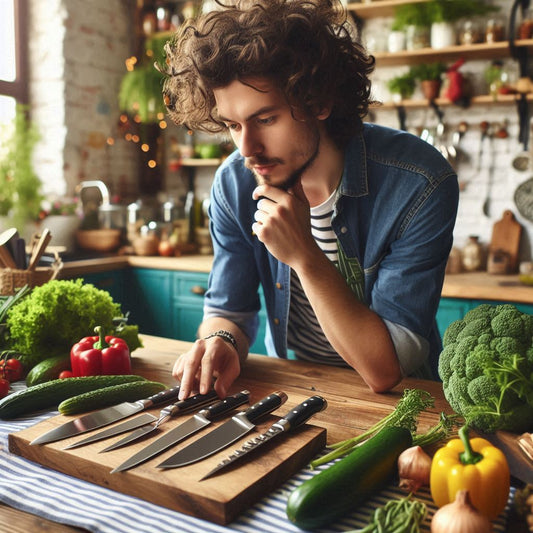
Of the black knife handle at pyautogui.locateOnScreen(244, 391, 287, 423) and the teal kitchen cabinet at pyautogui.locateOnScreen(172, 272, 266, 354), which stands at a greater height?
the black knife handle at pyautogui.locateOnScreen(244, 391, 287, 423)

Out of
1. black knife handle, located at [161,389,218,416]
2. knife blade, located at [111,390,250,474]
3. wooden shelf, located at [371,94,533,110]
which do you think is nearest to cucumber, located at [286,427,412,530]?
knife blade, located at [111,390,250,474]

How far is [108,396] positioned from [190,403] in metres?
0.16

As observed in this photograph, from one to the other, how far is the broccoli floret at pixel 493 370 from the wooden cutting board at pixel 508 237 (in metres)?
2.31

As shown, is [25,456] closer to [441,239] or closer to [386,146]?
[441,239]

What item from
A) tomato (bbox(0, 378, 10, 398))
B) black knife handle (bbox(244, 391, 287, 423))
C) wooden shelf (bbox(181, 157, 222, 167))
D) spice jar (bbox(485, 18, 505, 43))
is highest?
spice jar (bbox(485, 18, 505, 43))

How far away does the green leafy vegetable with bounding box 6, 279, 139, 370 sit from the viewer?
1.35 metres

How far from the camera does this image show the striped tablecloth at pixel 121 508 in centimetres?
74

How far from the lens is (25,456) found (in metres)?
0.94

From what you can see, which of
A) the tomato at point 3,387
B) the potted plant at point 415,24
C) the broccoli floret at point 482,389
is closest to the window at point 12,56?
the potted plant at point 415,24

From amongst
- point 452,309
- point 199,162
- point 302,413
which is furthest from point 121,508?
point 199,162

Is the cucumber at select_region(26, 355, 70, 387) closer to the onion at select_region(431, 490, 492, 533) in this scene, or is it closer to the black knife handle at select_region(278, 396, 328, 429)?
the black knife handle at select_region(278, 396, 328, 429)

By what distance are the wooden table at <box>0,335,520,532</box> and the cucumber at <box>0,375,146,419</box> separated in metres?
0.16

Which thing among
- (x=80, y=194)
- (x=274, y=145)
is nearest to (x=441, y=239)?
(x=274, y=145)

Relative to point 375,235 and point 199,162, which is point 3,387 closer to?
point 375,235
